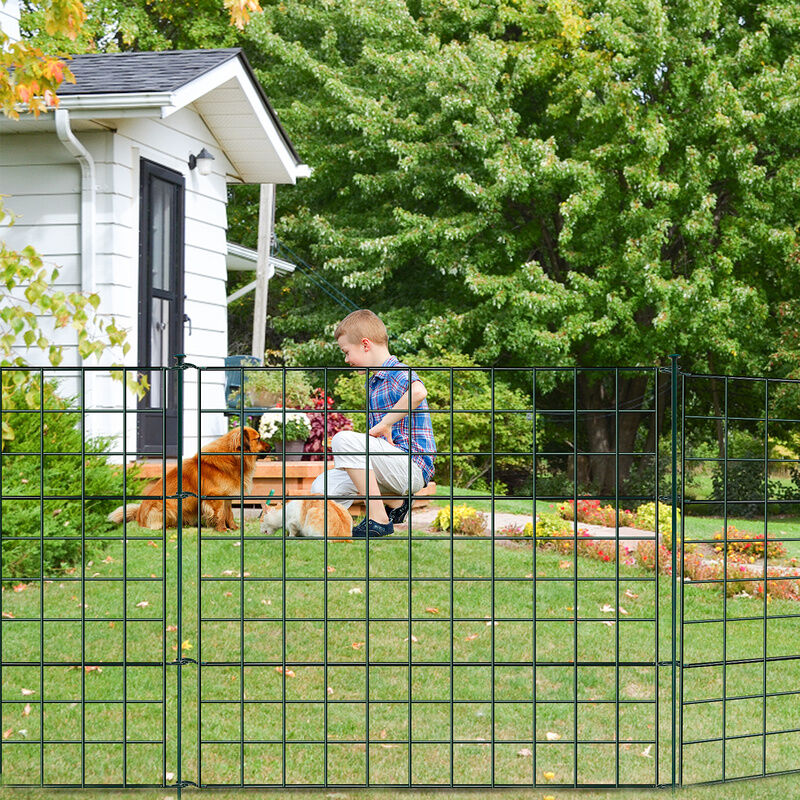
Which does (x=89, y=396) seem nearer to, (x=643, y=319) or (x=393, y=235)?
(x=393, y=235)

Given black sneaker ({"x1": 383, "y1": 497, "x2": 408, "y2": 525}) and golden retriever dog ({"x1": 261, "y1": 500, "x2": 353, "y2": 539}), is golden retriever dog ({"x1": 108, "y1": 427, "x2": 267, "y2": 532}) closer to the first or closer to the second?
golden retriever dog ({"x1": 261, "y1": 500, "x2": 353, "y2": 539})

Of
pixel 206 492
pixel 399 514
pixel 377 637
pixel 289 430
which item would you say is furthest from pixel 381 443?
pixel 289 430

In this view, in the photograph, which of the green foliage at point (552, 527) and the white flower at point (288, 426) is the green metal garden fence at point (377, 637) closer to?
the green foliage at point (552, 527)

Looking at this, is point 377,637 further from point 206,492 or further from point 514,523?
point 514,523

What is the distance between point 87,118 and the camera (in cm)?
843

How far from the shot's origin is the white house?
8.62m

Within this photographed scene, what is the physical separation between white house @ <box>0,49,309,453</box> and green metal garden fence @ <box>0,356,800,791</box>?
558 millimetres

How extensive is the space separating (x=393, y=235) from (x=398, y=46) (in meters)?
3.50

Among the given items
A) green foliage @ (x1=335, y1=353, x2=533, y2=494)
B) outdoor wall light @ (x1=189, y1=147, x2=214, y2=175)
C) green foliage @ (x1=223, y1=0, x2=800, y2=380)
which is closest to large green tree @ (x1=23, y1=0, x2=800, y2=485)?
green foliage @ (x1=223, y1=0, x2=800, y2=380)

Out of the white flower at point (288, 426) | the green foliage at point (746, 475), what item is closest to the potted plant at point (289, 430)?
the white flower at point (288, 426)

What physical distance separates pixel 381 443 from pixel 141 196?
6.12 m

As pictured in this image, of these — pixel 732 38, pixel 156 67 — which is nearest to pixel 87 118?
pixel 156 67

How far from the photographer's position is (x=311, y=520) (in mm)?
6914

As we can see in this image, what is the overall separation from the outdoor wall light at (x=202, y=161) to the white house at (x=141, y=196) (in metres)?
0.02
